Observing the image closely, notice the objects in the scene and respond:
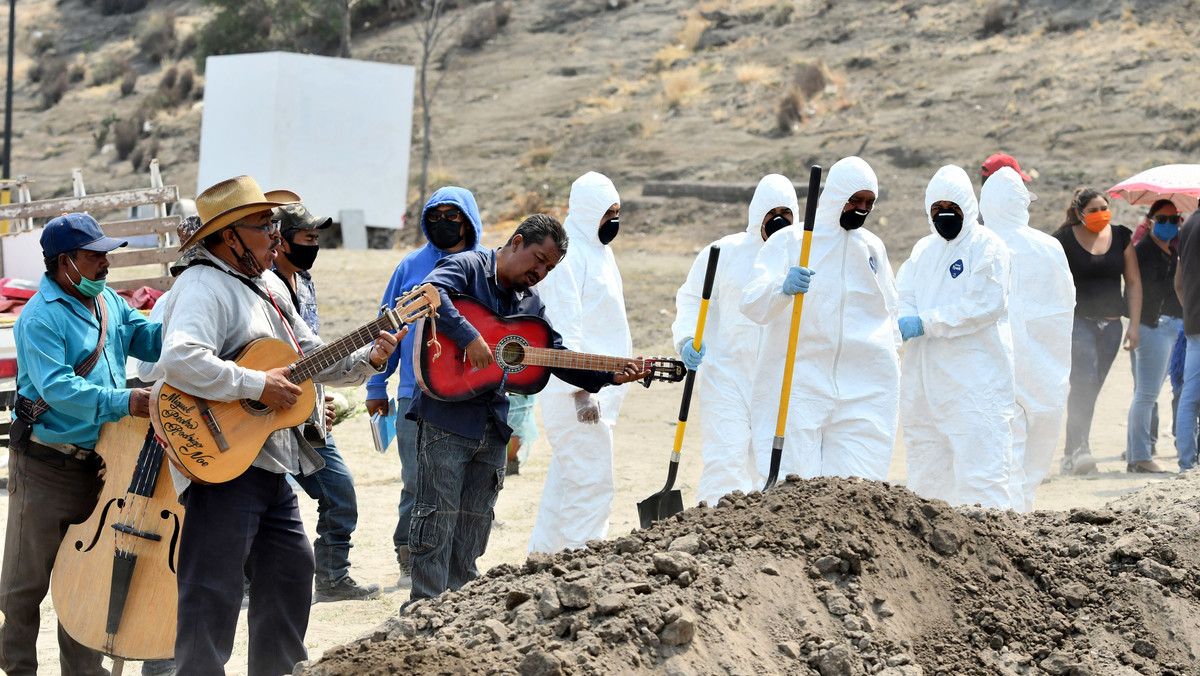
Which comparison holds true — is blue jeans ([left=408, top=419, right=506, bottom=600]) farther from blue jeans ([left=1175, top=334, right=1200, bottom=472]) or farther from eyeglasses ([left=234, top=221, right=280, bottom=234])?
blue jeans ([left=1175, top=334, right=1200, bottom=472])

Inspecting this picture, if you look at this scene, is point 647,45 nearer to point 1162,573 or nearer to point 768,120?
point 768,120

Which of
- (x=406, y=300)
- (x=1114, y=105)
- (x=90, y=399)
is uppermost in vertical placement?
(x=1114, y=105)

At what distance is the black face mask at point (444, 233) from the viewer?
6.28 m

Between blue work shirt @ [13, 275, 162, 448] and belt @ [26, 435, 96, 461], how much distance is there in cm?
3

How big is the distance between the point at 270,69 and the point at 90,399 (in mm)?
25177

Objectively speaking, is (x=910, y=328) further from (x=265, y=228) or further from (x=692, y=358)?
(x=265, y=228)

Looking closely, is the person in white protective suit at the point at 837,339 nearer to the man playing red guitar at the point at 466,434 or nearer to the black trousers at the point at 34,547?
the man playing red guitar at the point at 466,434

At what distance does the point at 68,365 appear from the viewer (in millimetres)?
4488

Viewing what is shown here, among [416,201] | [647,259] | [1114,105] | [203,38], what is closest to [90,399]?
[647,259]

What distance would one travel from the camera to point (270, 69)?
2814cm

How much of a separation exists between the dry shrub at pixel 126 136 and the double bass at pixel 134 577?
3726cm

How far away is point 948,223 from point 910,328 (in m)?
0.62

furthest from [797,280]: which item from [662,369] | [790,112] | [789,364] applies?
[790,112]

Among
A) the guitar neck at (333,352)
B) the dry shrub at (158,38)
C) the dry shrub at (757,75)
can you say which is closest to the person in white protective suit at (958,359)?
the guitar neck at (333,352)
